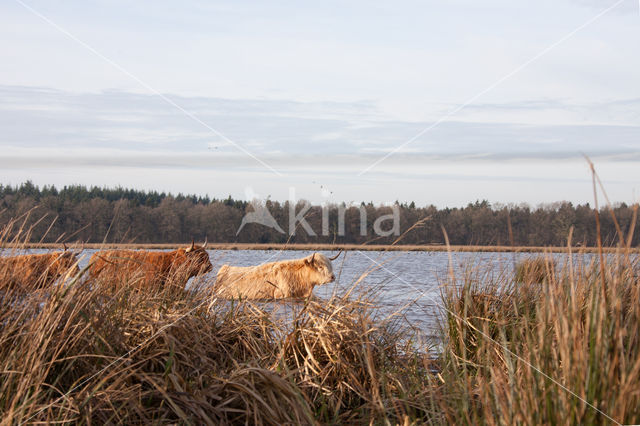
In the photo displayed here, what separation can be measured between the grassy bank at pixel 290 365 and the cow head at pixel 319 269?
5935 mm

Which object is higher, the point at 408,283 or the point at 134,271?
the point at 134,271

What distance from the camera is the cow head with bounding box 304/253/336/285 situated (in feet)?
36.7

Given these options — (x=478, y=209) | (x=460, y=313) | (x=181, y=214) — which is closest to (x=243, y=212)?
(x=181, y=214)

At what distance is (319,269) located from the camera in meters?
11.2

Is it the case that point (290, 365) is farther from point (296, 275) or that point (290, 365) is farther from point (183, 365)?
point (296, 275)

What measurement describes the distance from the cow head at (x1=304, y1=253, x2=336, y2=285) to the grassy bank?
234 inches

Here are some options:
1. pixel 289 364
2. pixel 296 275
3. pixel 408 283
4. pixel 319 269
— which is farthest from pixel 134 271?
pixel 408 283

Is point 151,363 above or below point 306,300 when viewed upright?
below

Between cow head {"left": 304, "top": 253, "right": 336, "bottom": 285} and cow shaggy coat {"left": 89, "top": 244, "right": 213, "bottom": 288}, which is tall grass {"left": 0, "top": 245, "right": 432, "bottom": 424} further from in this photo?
cow head {"left": 304, "top": 253, "right": 336, "bottom": 285}

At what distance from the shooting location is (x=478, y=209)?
2553cm

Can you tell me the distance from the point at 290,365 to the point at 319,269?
6941 mm

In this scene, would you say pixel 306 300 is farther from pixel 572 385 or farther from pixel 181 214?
pixel 181 214

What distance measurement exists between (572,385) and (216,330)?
3.28m

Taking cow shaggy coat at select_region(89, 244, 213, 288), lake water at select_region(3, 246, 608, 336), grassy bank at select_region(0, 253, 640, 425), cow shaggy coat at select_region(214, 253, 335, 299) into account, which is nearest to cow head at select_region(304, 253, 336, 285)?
cow shaggy coat at select_region(214, 253, 335, 299)
